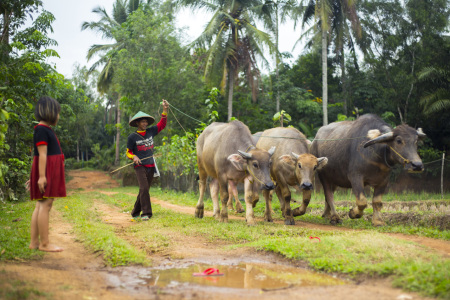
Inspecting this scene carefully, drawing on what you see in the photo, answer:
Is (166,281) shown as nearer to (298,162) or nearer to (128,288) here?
(128,288)

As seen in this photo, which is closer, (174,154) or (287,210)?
(287,210)

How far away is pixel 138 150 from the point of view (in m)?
9.10

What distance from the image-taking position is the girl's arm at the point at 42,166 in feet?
16.4

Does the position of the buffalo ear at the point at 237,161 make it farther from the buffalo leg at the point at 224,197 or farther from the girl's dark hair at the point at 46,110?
the girl's dark hair at the point at 46,110

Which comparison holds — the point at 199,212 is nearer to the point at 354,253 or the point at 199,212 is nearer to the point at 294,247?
the point at 294,247

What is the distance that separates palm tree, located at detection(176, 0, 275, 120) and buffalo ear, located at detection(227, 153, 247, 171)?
54.1ft

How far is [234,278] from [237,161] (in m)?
4.17

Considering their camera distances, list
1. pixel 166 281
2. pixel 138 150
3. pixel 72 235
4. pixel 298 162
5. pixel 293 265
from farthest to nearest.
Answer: pixel 138 150 < pixel 298 162 < pixel 72 235 < pixel 293 265 < pixel 166 281

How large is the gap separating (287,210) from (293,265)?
4.08 metres

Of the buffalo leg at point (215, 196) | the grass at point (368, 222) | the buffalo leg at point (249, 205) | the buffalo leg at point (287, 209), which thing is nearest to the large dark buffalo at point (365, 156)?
the grass at point (368, 222)

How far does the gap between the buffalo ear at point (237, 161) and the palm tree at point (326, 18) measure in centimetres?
1548

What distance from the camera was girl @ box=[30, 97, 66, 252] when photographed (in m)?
5.07

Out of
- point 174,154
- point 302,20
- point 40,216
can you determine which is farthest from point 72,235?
point 302,20

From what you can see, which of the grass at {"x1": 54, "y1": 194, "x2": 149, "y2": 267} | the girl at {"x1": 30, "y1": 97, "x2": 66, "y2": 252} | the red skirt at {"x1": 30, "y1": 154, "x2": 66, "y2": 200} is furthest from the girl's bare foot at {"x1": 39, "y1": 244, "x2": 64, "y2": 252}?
the red skirt at {"x1": 30, "y1": 154, "x2": 66, "y2": 200}
